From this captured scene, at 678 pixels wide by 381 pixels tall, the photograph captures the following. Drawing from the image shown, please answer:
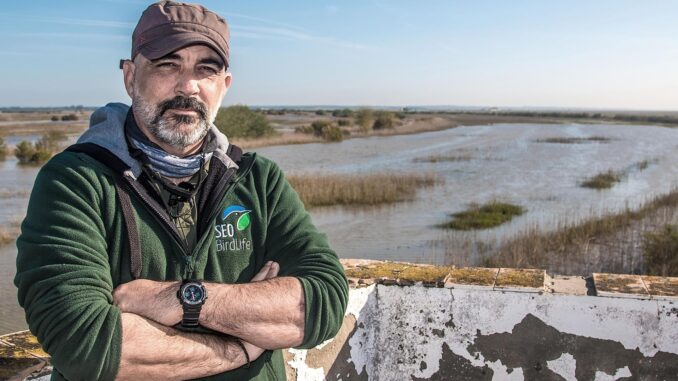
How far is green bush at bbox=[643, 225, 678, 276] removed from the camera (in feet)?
27.6

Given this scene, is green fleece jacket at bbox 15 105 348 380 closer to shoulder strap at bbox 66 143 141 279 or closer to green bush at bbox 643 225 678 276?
shoulder strap at bbox 66 143 141 279

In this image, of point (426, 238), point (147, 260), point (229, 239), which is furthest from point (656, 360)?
point (426, 238)

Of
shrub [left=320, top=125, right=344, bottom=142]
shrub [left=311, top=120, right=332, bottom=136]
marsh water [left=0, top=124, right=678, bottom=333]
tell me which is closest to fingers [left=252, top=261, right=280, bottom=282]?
marsh water [left=0, top=124, right=678, bottom=333]

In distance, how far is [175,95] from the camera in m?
1.60

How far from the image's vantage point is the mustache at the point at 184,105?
1576 mm

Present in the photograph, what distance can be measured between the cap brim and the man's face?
4 cm

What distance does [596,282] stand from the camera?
2.58 metres

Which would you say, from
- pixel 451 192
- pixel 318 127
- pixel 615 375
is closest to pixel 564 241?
pixel 451 192

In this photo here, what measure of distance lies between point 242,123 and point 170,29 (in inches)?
1392

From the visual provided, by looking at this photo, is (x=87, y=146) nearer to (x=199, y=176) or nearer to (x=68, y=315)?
(x=199, y=176)

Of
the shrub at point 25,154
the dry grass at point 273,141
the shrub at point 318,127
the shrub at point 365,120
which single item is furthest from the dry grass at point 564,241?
the shrub at point 365,120

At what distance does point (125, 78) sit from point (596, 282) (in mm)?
1963

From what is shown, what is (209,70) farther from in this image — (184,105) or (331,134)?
(331,134)

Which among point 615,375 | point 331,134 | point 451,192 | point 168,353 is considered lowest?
point 451,192
